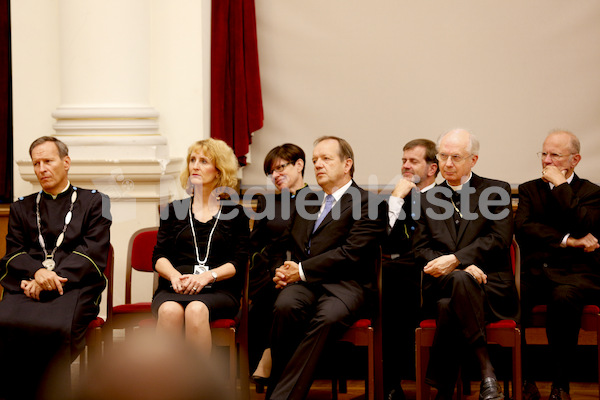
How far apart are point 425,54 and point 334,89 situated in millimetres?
723

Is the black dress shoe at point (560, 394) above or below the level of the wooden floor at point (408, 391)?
above

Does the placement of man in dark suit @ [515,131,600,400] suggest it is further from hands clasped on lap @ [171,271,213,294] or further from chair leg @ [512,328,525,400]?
hands clasped on lap @ [171,271,213,294]

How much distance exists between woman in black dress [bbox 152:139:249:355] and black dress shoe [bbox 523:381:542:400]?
5.28 ft

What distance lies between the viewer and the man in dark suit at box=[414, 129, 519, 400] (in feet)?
11.3

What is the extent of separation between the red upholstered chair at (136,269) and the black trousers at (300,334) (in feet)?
2.64

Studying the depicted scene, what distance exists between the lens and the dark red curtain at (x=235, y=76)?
16.8 feet

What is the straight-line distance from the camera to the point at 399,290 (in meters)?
4.04

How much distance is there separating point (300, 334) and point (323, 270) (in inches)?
13.5

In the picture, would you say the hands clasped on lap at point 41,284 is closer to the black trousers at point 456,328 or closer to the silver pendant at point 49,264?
the silver pendant at point 49,264

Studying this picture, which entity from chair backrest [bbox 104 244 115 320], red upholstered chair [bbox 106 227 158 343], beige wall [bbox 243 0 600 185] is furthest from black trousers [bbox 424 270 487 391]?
beige wall [bbox 243 0 600 185]

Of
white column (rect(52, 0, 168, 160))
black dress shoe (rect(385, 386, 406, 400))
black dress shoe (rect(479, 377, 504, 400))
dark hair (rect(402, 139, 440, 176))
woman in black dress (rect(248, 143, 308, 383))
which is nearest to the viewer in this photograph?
black dress shoe (rect(479, 377, 504, 400))

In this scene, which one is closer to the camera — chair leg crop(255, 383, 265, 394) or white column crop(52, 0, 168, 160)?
chair leg crop(255, 383, 265, 394)

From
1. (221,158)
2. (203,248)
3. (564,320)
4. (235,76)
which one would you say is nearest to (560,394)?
(564,320)

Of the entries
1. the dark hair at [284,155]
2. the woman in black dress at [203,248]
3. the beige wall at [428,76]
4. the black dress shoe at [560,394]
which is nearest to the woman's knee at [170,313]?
the woman in black dress at [203,248]
